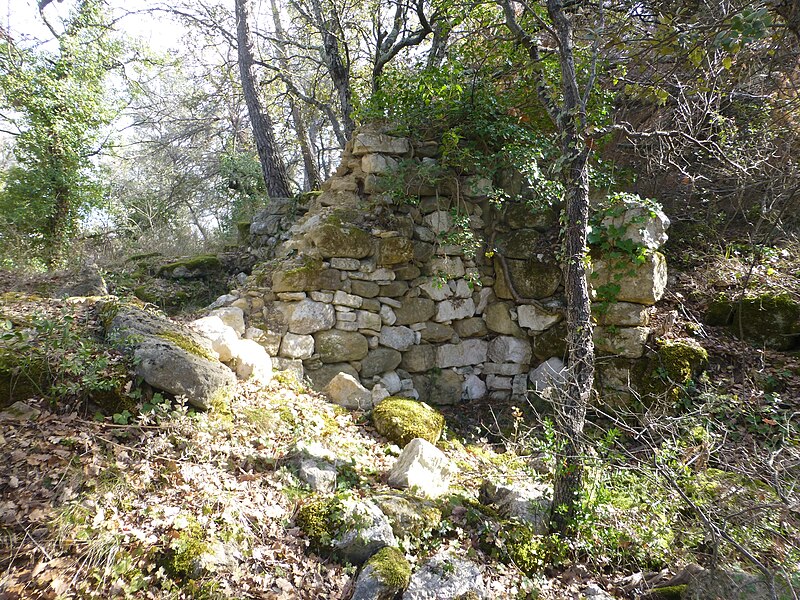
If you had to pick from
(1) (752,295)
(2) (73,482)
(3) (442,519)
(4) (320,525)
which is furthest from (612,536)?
(1) (752,295)

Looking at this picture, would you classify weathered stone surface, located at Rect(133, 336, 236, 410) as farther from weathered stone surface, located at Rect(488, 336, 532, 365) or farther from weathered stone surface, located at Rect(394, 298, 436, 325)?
weathered stone surface, located at Rect(488, 336, 532, 365)

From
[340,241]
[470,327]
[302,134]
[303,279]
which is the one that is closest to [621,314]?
[470,327]

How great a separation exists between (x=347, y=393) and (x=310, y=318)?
95 cm

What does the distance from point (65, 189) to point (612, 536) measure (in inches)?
345

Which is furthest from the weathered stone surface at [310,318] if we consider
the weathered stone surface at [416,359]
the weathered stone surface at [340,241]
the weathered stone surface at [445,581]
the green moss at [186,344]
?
the weathered stone surface at [445,581]

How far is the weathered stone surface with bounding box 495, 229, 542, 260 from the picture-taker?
18.2 ft

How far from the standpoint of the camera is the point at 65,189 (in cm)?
704

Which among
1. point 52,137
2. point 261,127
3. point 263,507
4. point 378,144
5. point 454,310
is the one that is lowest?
point 263,507

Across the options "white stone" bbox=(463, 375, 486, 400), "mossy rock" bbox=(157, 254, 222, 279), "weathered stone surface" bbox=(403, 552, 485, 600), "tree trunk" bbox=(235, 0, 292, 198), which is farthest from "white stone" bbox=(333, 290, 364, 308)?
"tree trunk" bbox=(235, 0, 292, 198)

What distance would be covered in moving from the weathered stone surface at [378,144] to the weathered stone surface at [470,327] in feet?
7.69

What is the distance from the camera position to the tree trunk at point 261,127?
7.69 metres

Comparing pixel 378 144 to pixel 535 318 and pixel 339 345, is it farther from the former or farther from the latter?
pixel 535 318

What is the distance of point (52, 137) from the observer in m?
6.86

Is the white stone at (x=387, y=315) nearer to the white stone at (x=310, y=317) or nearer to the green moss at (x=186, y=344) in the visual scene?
the white stone at (x=310, y=317)
